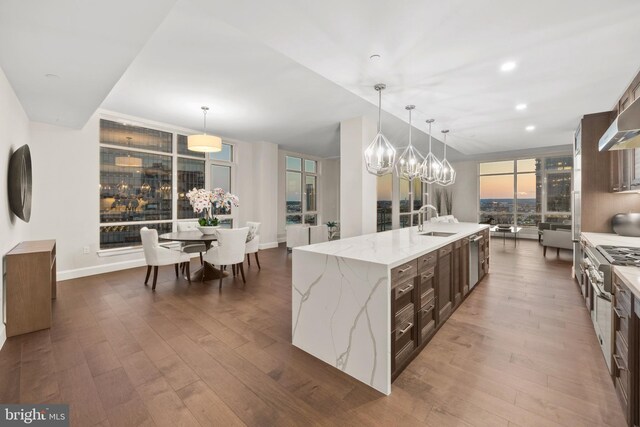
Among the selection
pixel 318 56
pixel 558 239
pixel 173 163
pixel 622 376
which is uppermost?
pixel 318 56

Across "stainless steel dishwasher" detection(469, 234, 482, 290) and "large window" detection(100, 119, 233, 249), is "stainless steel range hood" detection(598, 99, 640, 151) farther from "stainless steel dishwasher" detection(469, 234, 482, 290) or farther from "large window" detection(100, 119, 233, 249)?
"large window" detection(100, 119, 233, 249)

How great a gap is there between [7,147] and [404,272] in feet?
13.7

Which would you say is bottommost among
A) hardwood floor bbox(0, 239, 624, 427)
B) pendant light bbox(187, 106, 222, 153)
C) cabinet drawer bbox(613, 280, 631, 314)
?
hardwood floor bbox(0, 239, 624, 427)

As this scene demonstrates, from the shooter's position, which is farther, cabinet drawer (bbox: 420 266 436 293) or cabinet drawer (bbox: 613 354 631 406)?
cabinet drawer (bbox: 420 266 436 293)

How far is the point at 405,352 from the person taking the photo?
2072 mm

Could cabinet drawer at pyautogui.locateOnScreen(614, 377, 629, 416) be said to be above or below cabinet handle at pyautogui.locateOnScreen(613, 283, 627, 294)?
below

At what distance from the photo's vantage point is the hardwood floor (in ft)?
5.41

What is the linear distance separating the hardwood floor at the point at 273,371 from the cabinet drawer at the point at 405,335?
20 cm

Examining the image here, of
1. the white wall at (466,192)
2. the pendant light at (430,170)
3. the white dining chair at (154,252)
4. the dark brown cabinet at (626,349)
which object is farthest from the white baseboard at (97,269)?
the white wall at (466,192)

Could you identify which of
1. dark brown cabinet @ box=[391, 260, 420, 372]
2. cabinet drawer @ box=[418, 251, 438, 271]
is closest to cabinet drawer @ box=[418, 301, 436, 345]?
dark brown cabinet @ box=[391, 260, 420, 372]

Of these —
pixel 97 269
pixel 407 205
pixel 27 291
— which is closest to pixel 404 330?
pixel 27 291

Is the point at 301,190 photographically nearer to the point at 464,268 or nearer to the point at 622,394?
the point at 464,268

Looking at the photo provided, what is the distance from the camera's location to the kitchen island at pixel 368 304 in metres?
1.85

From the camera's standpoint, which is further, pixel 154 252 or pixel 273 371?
pixel 154 252
